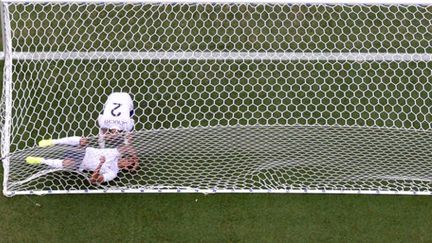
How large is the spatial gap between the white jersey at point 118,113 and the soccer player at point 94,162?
12 cm

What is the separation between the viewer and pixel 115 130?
9.18 feet

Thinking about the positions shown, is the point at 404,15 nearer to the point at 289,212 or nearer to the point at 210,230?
the point at 289,212

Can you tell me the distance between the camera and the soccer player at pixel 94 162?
279 cm

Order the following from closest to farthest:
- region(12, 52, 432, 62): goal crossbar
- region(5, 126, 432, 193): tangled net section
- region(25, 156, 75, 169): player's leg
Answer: region(25, 156, 75, 169): player's leg → region(5, 126, 432, 193): tangled net section → region(12, 52, 432, 62): goal crossbar

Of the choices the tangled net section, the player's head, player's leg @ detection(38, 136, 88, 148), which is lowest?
the tangled net section

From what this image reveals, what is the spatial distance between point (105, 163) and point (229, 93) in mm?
847

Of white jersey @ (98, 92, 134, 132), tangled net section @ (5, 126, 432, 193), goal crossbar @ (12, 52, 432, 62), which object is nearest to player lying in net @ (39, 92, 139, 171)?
white jersey @ (98, 92, 134, 132)

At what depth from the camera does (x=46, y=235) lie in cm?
291

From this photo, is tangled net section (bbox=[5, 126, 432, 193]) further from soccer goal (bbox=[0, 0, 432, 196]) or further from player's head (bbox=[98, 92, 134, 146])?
player's head (bbox=[98, 92, 134, 146])

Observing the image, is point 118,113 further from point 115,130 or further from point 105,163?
point 105,163

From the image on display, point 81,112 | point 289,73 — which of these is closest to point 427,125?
point 289,73

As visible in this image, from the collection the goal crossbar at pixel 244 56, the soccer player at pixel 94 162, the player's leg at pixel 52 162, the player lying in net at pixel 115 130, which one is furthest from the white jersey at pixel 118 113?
the goal crossbar at pixel 244 56

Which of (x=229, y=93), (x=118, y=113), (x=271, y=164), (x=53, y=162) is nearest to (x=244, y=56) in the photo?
(x=229, y=93)

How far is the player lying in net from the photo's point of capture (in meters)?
2.77
